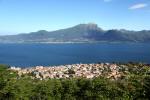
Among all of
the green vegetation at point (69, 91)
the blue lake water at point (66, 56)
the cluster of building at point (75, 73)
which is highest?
the green vegetation at point (69, 91)

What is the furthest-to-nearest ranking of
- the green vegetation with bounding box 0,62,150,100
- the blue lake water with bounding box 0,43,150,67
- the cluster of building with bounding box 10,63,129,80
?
the blue lake water with bounding box 0,43,150,67
the cluster of building with bounding box 10,63,129,80
the green vegetation with bounding box 0,62,150,100

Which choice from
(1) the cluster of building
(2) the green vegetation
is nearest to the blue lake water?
(1) the cluster of building

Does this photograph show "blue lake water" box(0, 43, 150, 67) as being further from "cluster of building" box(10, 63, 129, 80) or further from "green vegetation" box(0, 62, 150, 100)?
"green vegetation" box(0, 62, 150, 100)

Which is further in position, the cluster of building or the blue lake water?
the blue lake water

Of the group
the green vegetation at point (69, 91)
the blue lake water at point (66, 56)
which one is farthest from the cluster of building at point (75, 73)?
the blue lake water at point (66, 56)

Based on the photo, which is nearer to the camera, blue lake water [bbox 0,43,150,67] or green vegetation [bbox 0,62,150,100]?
green vegetation [bbox 0,62,150,100]

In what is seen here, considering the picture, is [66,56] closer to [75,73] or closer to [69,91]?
[75,73]

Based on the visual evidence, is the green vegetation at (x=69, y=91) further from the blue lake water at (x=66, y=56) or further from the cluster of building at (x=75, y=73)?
the blue lake water at (x=66, y=56)

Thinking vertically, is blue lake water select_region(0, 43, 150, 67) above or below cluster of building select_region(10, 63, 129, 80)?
below

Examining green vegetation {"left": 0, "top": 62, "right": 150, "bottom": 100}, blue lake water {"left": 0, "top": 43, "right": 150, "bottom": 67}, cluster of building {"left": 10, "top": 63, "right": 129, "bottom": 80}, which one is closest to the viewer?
green vegetation {"left": 0, "top": 62, "right": 150, "bottom": 100}

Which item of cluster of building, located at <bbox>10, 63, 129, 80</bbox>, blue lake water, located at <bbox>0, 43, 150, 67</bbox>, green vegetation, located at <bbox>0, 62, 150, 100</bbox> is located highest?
green vegetation, located at <bbox>0, 62, 150, 100</bbox>

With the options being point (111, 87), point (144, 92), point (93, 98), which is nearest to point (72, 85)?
point (93, 98)
